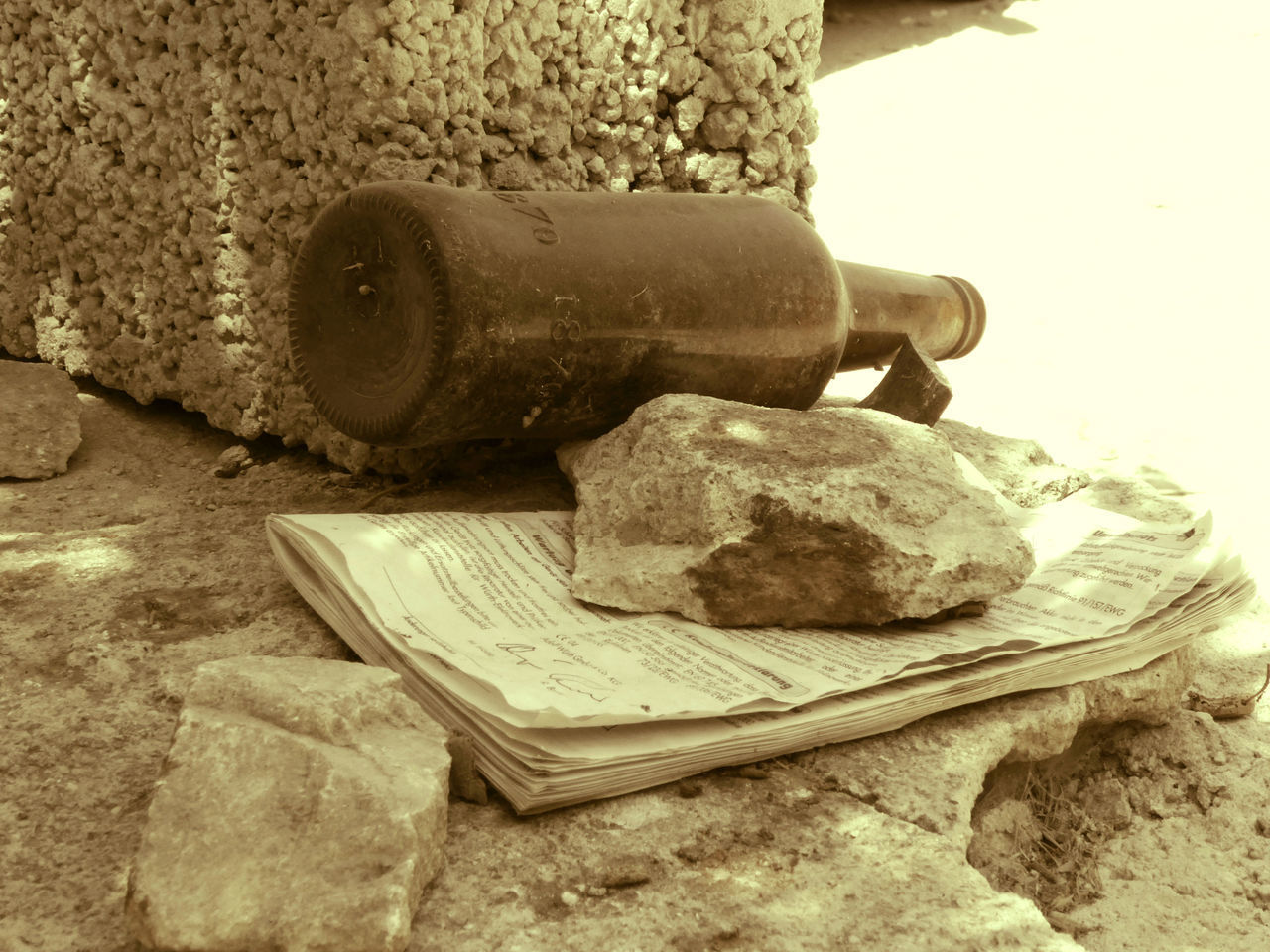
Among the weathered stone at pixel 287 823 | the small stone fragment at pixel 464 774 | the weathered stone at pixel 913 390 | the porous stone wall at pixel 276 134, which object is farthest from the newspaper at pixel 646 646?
the porous stone wall at pixel 276 134

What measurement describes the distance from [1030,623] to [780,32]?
1784mm

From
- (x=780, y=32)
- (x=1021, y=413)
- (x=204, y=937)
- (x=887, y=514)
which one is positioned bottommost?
(x=1021, y=413)

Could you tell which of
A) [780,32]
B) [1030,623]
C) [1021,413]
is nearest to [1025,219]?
[1021,413]

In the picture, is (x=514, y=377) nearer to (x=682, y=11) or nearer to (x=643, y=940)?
(x=643, y=940)

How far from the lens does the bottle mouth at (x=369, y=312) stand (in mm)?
2002

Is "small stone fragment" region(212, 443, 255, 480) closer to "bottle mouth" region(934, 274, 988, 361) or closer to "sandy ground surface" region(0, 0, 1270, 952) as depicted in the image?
"sandy ground surface" region(0, 0, 1270, 952)

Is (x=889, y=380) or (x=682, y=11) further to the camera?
(x=682, y=11)

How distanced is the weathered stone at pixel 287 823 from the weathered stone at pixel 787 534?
0.60 metres

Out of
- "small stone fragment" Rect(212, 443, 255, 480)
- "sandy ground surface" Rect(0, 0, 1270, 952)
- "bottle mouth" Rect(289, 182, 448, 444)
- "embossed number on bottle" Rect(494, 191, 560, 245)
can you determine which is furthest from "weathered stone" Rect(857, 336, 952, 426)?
"small stone fragment" Rect(212, 443, 255, 480)

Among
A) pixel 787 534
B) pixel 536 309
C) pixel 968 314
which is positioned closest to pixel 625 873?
pixel 787 534

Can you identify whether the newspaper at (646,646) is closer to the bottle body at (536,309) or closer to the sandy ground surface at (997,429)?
the sandy ground surface at (997,429)

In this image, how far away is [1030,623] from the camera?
1.89m

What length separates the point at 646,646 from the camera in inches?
68.1

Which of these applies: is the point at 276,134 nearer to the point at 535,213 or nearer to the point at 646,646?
the point at 535,213
